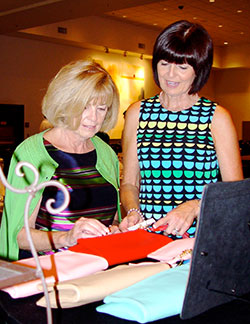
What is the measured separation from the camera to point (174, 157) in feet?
6.14

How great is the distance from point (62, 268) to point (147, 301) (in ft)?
0.99

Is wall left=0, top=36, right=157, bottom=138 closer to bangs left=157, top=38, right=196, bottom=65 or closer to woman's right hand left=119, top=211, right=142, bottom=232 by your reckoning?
bangs left=157, top=38, right=196, bottom=65

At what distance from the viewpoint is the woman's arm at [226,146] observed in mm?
1839

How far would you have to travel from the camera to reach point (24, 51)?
37.3 feet

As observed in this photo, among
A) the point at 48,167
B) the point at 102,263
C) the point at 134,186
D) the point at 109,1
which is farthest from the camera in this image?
the point at 109,1

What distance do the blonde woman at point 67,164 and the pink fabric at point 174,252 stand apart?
390 mm

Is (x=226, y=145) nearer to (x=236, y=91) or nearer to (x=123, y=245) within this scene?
(x=123, y=245)

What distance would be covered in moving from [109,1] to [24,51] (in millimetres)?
4256

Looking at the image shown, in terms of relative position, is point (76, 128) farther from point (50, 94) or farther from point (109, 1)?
point (109, 1)

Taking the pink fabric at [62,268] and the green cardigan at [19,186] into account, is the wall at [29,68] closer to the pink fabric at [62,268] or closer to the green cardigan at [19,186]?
the green cardigan at [19,186]

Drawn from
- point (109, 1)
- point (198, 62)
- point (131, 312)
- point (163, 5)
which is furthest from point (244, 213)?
point (163, 5)

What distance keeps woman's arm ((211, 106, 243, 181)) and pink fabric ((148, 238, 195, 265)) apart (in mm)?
534

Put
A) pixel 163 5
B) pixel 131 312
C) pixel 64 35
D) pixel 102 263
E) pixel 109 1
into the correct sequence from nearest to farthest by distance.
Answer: pixel 131 312
pixel 102 263
pixel 109 1
pixel 163 5
pixel 64 35

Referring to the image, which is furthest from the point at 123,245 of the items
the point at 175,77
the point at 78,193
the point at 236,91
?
the point at 236,91
